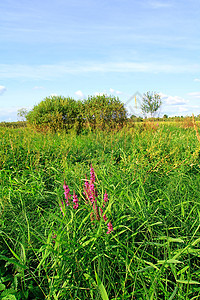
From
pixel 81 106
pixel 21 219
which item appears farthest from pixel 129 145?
pixel 81 106

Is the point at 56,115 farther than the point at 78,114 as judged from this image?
No

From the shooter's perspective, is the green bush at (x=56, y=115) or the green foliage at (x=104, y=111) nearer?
the green foliage at (x=104, y=111)

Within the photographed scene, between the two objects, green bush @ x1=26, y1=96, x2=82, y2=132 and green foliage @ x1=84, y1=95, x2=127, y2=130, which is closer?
green foliage @ x1=84, y1=95, x2=127, y2=130

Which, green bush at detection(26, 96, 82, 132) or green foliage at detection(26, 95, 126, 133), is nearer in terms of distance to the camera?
green foliage at detection(26, 95, 126, 133)

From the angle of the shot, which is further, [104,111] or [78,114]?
[78,114]

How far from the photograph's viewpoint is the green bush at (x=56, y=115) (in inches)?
420

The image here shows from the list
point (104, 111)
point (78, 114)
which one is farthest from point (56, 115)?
point (104, 111)

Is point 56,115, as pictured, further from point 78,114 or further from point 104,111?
point 104,111

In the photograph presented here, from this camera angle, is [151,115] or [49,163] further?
→ [151,115]

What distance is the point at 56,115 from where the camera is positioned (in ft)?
34.3

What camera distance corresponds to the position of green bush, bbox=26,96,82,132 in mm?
10664

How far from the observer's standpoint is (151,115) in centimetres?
659

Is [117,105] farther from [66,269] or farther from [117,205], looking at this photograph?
[66,269]

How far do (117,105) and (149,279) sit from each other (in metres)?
8.71
